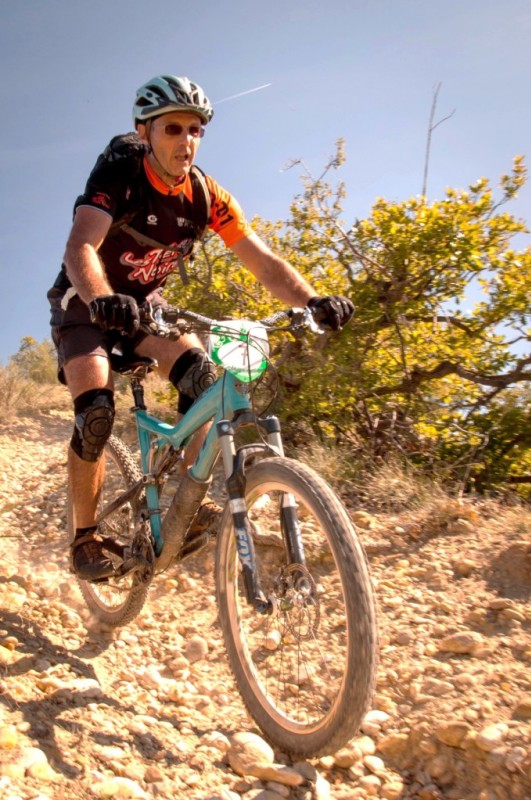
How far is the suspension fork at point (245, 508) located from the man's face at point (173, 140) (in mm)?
1387

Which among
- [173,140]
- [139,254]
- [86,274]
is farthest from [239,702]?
[173,140]

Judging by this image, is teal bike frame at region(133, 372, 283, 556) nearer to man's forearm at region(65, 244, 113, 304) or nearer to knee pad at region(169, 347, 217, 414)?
knee pad at region(169, 347, 217, 414)

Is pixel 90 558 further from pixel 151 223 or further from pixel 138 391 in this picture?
pixel 151 223

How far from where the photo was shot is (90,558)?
3.35m

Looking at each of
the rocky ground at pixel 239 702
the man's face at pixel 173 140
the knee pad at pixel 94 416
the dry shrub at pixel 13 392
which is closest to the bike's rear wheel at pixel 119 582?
the rocky ground at pixel 239 702

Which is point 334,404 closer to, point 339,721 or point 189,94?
point 189,94

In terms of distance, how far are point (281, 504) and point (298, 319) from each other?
73 cm

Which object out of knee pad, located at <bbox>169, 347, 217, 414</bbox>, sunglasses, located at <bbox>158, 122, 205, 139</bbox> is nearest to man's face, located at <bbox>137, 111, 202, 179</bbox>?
sunglasses, located at <bbox>158, 122, 205, 139</bbox>

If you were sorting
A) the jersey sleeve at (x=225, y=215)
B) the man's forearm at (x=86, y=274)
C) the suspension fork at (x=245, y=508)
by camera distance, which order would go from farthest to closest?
the jersey sleeve at (x=225, y=215)
the man's forearm at (x=86, y=274)
the suspension fork at (x=245, y=508)

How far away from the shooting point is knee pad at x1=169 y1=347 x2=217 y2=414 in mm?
3244

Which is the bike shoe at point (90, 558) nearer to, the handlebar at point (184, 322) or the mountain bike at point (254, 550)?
the mountain bike at point (254, 550)

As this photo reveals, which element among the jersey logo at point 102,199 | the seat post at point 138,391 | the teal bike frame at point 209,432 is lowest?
the teal bike frame at point 209,432

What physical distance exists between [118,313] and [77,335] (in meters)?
0.98

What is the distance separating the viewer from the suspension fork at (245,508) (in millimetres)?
2469
